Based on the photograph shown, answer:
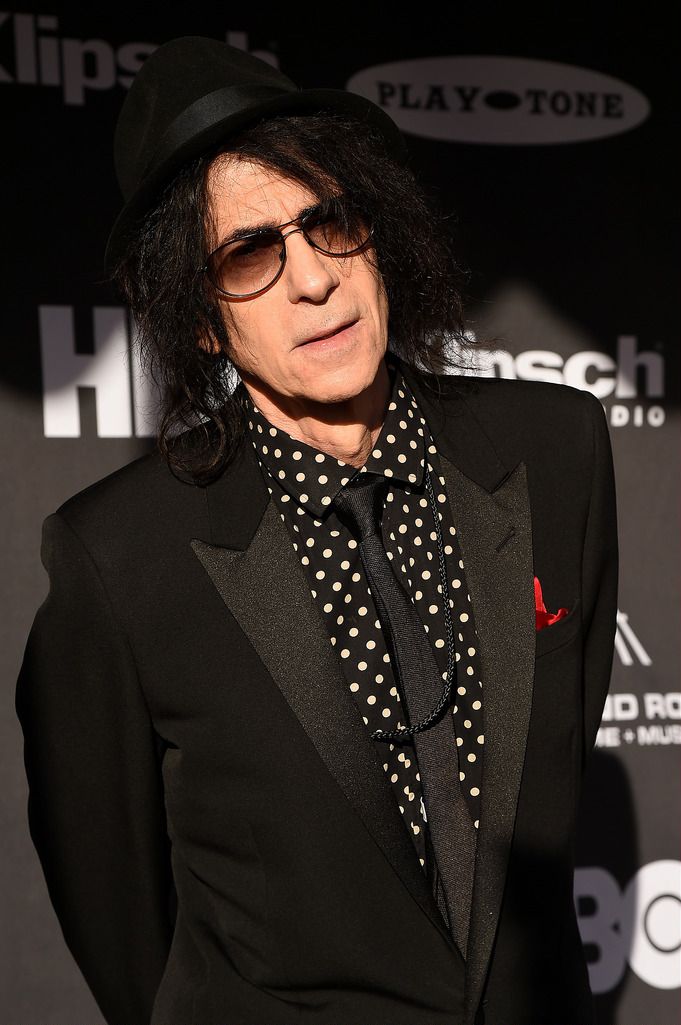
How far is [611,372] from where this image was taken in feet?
9.22

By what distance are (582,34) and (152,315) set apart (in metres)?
1.77

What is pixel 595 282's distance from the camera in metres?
2.79

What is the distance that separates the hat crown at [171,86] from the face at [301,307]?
98mm

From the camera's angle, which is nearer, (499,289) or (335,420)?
(335,420)

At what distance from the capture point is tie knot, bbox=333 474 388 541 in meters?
1.44

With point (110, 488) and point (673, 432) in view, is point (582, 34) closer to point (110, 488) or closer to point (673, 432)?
point (673, 432)

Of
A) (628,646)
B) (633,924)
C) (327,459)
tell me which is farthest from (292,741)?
(633,924)

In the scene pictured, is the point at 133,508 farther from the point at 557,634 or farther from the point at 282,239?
the point at 557,634

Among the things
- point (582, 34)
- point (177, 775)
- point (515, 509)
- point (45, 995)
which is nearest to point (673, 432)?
point (582, 34)

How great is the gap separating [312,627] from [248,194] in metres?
0.63

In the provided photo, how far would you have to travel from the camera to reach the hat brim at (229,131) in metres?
1.37

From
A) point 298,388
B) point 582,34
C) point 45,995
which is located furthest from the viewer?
point 582,34

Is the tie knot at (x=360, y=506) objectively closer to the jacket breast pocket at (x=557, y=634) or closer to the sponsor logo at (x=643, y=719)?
the jacket breast pocket at (x=557, y=634)

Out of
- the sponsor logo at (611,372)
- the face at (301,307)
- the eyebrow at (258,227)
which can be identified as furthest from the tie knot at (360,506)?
the sponsor logo at (611,372)
